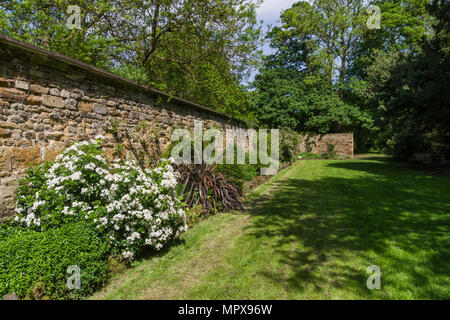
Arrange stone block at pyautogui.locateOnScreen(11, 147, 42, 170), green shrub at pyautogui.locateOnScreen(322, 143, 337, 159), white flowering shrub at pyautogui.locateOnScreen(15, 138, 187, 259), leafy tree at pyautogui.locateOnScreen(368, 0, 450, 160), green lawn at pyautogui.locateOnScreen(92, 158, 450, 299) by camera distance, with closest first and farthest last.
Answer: green lawn at pyautogui.locateOnScreen(92, 158, 450, 299), white flowering shrub at pyautogui.locateOnScreen(15, 138, 187, 259), stone block at pyautogui.locateOnScreen(11, 147, 42, 170), leafy tree at pyautogui.locateOnScreen(368, 0, 450, 160), green shrub at pyautogui.locateOnScreen(322, 143, 337, 159)

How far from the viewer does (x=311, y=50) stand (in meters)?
25.8

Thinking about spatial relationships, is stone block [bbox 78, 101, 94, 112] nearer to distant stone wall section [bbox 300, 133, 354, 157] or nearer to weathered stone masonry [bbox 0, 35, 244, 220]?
weathered stone masonry [bbox 0, 35, 244, 220]

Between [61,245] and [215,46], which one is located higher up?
[215,46]

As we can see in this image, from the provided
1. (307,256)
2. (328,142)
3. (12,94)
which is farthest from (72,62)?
(328,142)

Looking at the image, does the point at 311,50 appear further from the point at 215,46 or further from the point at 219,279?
the point at 219,279

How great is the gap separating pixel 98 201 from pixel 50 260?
0.84 metres

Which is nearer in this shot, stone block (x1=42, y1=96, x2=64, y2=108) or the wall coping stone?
the wall coping stone

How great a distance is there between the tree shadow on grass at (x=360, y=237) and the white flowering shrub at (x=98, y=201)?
1801 mm

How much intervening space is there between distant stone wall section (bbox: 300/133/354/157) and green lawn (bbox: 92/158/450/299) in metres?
16.6

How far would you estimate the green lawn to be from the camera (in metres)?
2.59

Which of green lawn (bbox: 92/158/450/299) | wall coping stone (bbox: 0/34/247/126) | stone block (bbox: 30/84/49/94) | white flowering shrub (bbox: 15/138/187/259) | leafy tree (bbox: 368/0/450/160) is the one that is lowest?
green lawn (bbox: 92/158/450/299)

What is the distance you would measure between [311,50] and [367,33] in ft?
18.3

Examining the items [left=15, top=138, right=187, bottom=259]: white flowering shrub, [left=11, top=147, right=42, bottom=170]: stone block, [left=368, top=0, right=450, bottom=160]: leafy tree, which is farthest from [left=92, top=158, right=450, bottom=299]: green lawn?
[left=368, top=0, right=450, bottom=160]: leafy tree
